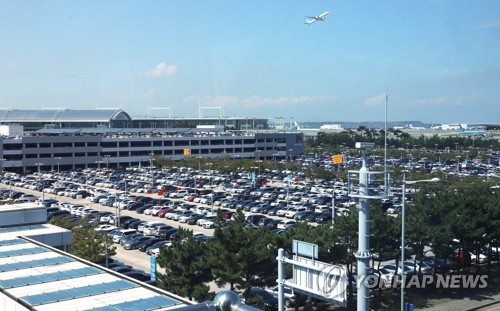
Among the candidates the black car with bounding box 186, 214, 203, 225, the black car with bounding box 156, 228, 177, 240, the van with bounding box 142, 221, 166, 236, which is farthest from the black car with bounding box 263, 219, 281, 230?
the van with bounding box 142, 221, 166, 236

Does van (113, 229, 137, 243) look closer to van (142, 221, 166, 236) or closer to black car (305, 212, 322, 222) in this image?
van (142, 221, 166, 236)

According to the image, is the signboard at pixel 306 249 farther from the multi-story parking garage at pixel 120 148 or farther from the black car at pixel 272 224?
the multi-story parking garage at pixel 120 148

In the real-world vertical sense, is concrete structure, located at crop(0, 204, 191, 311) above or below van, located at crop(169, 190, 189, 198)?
above

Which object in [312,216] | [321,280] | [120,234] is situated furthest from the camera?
[312,216]

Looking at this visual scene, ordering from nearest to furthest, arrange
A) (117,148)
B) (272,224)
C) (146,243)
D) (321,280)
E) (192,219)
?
(321,280)
(146,243)
(272,224)
(192,219)
(117,148)

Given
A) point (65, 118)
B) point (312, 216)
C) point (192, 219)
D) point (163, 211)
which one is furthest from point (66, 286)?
point (65, 118)

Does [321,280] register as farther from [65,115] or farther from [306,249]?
[65,115]

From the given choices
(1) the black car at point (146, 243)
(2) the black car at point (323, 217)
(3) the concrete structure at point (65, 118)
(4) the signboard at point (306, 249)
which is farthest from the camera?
(3) the concrete structure at point (65, 118)

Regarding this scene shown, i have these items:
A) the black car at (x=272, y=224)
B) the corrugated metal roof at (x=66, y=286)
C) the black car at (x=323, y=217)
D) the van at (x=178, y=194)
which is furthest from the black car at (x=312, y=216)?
the corrugated metal roof at (x=66, y=286)
